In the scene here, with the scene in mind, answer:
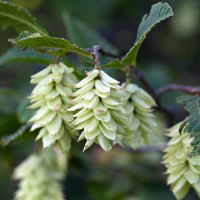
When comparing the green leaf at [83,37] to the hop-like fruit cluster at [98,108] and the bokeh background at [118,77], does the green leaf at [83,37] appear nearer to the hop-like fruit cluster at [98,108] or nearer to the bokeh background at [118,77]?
the bokeh background at [118,77]

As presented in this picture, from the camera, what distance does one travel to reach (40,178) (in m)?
2.62

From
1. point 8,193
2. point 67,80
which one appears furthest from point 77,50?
point 8,193

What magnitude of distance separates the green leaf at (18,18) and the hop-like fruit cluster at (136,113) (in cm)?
56

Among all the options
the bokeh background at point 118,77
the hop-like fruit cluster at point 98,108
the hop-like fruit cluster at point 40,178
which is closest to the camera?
the hop-like fruit cluster at point 98,108

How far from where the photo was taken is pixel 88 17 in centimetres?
512

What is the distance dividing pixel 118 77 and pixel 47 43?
2621mm

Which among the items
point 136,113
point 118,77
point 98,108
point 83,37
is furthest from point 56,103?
point 118,77

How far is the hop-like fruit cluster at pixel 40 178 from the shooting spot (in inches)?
99.2

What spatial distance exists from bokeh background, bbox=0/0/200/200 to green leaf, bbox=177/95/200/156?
2.50 ft

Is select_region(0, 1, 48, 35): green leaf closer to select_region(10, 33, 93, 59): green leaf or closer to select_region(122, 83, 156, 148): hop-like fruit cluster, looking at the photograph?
select_region(10, 33, 93, 59): green leaf

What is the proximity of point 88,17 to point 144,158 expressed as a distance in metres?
2.24

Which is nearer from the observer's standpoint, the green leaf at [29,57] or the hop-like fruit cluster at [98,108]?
the hop-like fruit cluster at [98,108]

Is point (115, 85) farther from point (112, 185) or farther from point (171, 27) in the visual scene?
point (171, 27)

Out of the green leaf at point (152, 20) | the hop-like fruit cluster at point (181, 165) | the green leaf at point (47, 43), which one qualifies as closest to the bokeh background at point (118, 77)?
the green leaf at point (47, 43)
